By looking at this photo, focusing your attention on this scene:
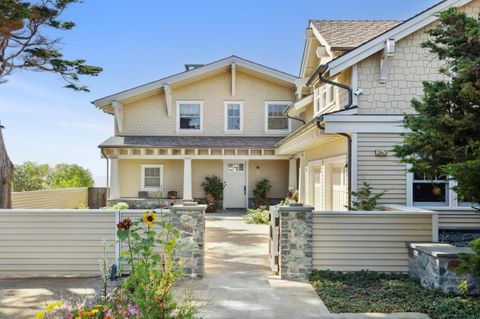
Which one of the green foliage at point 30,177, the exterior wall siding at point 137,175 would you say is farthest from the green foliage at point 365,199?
the green foliage at point 30,177

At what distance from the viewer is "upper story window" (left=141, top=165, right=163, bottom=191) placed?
1653cm

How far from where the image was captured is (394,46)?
8.17m

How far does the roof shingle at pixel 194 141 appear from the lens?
49.5 feet

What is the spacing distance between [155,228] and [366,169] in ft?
15.4

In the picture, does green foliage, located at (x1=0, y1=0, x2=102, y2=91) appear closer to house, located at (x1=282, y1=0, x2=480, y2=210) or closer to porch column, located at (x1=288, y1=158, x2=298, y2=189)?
house, located at (x1=282, y1=0, x2=480, y2=210)

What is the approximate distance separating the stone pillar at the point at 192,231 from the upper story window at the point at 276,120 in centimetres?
1118

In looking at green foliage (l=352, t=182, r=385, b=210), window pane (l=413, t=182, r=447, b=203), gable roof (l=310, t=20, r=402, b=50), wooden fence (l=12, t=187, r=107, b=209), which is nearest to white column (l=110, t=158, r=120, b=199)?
wooden fence (l=12, t=187, r=107, b=209)

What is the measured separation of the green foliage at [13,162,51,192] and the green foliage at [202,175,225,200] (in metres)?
8.31

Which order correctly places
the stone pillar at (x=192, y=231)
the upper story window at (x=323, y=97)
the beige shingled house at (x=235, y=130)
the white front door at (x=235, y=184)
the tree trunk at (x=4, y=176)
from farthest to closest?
the white front door at (x=235, y=184)
the beige shingled house at (x=235, y=130)
the upper story window at (x=323, y=97)
the tree trunk at (x=4, y=176)
the stone pillar at (x=192, y=231)

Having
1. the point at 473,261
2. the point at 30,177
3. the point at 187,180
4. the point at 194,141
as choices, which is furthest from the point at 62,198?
the point at 473,261

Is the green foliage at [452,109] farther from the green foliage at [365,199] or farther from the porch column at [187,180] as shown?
the porch column at [187,180]

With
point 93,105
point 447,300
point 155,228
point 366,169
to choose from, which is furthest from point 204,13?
point 447,300

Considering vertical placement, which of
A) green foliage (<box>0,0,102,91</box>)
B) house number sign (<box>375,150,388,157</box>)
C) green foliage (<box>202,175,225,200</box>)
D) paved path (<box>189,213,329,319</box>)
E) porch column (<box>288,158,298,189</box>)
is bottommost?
paved path (<box>189,213,329,319</box>)

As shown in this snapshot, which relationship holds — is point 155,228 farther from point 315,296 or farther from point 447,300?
point 447,300
